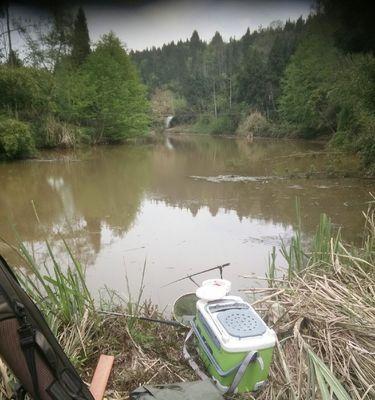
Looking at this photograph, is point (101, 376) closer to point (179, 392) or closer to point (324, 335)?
point (179, 392)

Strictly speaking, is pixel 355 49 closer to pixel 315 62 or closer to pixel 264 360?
pixel 315 62

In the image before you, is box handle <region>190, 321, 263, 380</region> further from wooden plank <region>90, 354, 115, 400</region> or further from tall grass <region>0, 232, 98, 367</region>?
tall grass <region>0, 232, 98, 367</region>

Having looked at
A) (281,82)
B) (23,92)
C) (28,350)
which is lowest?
(28,350)

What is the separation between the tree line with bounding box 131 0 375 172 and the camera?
7609 millimetres

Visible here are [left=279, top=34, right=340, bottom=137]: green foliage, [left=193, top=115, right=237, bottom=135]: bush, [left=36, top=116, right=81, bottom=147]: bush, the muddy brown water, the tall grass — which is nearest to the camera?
the tall grass

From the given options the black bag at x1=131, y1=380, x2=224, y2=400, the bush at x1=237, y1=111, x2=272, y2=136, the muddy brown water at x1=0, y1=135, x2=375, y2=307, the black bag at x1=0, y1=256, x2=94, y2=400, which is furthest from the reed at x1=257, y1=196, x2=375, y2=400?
the bush at x1=237, y1=111, x2=272, y2=136

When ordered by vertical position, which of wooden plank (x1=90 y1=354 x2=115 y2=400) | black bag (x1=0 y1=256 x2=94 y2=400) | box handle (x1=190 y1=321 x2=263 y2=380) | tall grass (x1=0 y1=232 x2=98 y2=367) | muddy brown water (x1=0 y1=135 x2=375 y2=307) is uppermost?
black bag (x1=0 y1=256 x2=94 y2=400)

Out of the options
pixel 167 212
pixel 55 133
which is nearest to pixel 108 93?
pixel 55 133

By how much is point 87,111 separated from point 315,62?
11.3 metres

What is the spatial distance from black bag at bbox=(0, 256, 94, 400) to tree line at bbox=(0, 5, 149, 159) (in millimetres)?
9796

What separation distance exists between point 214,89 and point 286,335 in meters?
30.7

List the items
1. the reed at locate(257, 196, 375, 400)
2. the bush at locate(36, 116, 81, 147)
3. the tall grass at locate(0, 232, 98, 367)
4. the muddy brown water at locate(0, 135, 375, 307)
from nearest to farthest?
the reed at locate(257, 196, 375, 400)
the tall grass at locate(0, 232, 98, 367)
the muddy brown water at locate(0, 135, 375, 307)
the bush at locate(36, 116, 81, 147)

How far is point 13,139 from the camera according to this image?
10281mm

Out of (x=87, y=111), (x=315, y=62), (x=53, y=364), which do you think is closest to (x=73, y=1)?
(x=53, y=364)
